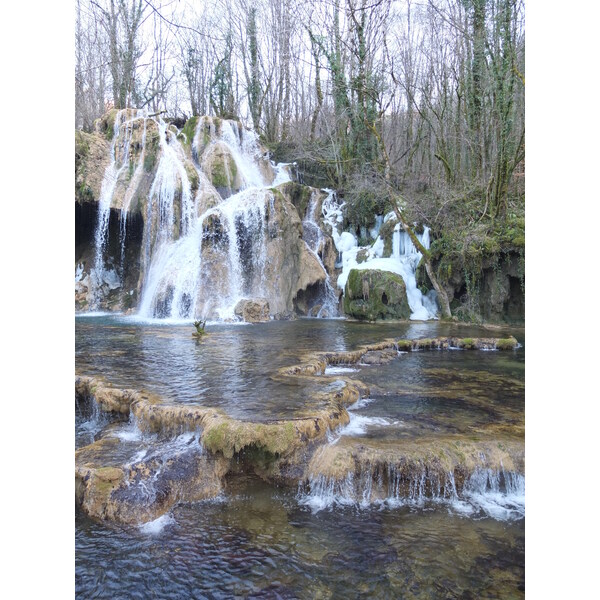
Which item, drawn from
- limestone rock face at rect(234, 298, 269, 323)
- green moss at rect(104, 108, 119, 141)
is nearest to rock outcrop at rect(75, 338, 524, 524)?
limestone rock face at rect(234, 298, 269, 323)

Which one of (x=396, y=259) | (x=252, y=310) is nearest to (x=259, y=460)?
(x=252, y=310)

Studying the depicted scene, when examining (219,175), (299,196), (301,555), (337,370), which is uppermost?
(219,175)

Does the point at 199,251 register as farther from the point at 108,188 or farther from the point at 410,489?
the point at 410,489

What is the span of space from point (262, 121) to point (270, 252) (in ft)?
43.8

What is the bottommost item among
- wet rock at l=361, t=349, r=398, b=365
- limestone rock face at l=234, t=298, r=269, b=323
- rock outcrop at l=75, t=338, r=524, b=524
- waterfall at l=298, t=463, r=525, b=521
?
waterfall at l=298, t=463, r=525, b=521

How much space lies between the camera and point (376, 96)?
13.8m

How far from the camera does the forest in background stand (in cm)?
1029

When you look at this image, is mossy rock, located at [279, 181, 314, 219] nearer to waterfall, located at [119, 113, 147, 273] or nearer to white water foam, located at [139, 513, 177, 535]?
waterfall, located at [119, 113, 147, 273]

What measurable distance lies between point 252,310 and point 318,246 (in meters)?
4.39

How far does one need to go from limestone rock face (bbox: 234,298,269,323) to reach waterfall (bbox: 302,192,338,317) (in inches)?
91.6

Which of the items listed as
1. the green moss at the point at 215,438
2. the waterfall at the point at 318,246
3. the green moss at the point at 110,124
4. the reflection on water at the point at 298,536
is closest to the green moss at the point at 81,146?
the green moss at the point at 110,124

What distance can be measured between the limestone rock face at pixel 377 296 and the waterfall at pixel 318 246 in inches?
55.6

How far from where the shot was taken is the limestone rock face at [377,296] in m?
12.6
